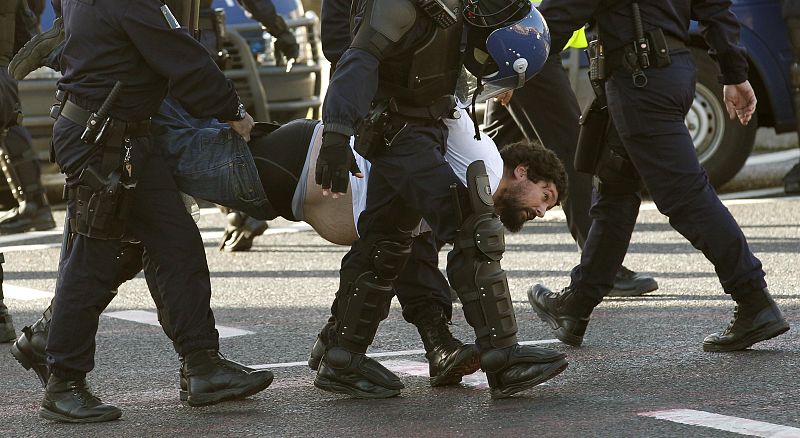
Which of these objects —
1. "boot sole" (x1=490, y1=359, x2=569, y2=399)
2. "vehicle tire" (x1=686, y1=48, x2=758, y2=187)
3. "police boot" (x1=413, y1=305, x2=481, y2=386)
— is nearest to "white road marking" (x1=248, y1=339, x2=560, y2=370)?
"police boot" (x1=413, y1=305, x2=481, y2=386)

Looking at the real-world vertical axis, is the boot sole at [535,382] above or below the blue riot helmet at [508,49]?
below

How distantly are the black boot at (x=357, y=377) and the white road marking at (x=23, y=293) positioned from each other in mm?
2974

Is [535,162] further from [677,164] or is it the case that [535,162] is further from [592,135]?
[592,135]

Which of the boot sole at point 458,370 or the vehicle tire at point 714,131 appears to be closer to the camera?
the boot sole at point 458,370

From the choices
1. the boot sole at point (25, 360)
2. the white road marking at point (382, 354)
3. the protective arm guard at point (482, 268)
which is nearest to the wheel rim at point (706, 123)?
the white road marking at point (382, 354)

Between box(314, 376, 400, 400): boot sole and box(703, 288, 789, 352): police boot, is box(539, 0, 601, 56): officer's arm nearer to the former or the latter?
box(703, 288, 789, 352): police boot

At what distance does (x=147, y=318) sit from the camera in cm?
721

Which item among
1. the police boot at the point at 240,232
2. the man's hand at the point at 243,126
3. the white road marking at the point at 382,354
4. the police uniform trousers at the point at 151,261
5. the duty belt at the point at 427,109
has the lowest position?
the police boot at the point at 240,232

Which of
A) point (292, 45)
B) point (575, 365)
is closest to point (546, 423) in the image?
point (575, 365)

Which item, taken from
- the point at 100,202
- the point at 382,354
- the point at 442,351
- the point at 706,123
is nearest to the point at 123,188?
the point at 100,202

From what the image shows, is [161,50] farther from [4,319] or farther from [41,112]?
[41,112]

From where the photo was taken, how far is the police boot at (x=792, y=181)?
1107 centimetres

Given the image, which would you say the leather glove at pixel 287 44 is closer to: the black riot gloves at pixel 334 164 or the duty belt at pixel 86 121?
the duty belt at pixel 86 121

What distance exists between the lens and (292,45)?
31.4 ft
